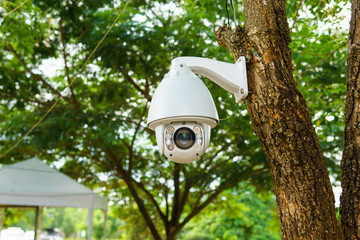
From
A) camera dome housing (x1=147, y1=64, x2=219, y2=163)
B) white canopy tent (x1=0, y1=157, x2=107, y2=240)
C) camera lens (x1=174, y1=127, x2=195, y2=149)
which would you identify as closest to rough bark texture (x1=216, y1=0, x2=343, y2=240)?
camera dome housing (x1=147, y1=64, x2=219, y2=163)

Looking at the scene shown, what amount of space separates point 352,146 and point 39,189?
19.1ft

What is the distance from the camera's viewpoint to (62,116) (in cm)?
691

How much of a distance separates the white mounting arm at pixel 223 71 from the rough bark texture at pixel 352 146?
0.60m

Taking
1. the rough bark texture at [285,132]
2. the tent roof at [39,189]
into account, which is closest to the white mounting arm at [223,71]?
the rough bark texture at [285,132]

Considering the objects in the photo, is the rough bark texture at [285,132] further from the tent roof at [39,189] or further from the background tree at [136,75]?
the tent roof at [39,189]

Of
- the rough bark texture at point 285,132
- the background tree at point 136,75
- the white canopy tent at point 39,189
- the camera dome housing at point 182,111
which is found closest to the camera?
the camera dome housing at point 182,111

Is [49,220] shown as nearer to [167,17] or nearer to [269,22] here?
[167,17]

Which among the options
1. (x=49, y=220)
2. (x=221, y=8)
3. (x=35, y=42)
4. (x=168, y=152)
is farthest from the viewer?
(x=49, y=220)

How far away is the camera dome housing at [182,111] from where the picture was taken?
5.53ft

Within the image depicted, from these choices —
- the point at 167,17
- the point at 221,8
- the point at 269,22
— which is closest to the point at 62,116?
the point at 167,17

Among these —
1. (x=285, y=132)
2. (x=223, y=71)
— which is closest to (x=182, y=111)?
(x=223, y=71)

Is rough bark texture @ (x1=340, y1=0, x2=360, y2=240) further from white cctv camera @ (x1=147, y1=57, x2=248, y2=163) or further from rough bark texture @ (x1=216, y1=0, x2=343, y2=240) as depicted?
white cctv camera @ (x1=147, y1=57, x2=248, y2=163)

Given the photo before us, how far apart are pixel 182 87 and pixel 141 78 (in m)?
6.31

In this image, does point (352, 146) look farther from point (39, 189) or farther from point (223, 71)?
point (39, 189)
